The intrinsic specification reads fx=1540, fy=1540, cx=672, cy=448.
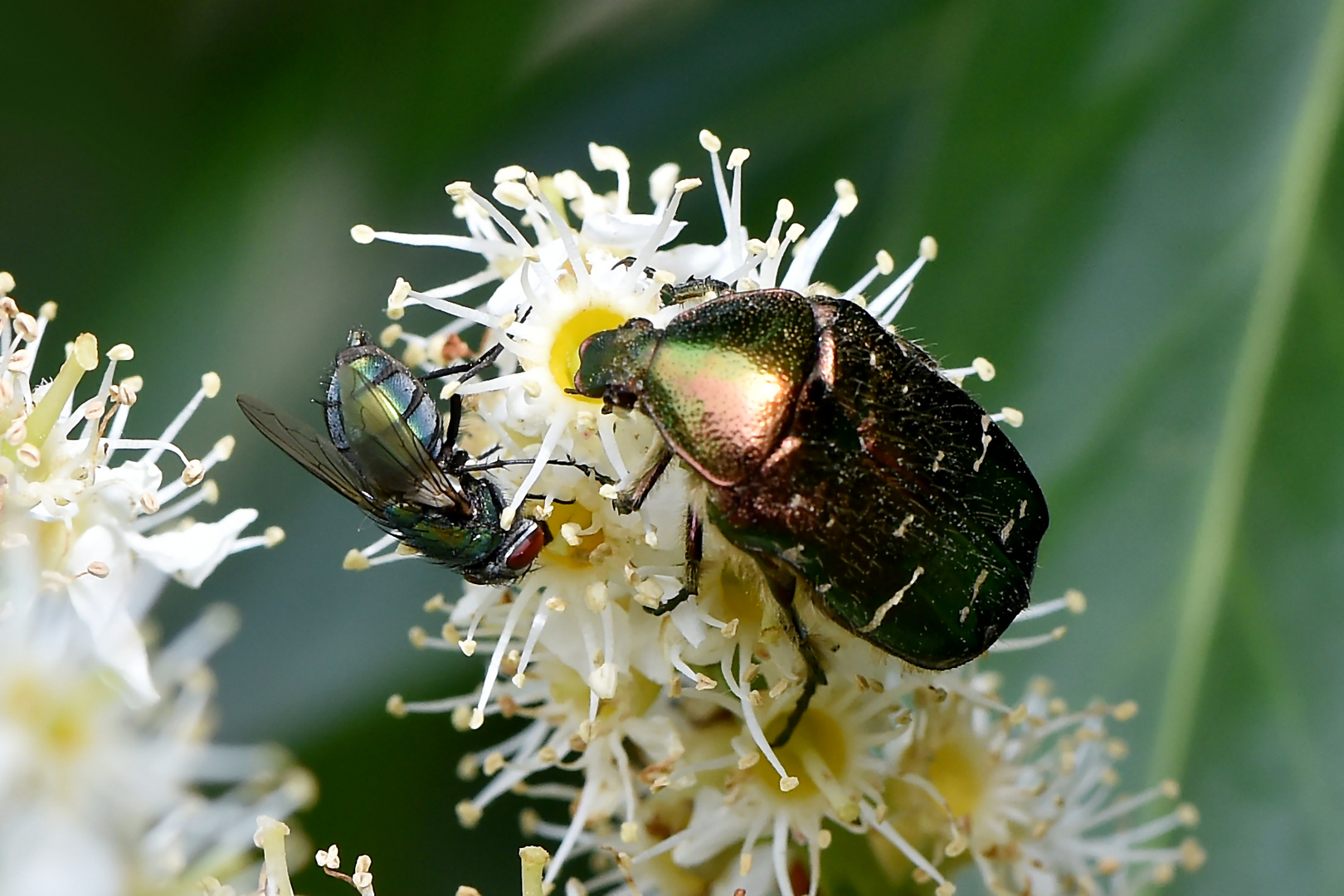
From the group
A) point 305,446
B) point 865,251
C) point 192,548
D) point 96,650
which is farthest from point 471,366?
point 865,251

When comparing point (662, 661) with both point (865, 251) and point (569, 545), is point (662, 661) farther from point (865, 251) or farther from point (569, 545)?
point (865, 251)

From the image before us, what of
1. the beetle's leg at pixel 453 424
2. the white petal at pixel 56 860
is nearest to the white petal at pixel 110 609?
the white petal at pixel 56 860

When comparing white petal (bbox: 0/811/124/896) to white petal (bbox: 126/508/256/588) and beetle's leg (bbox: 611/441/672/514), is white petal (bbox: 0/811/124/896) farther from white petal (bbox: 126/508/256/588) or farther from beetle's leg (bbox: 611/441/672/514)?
beetle's leg (bbox: 611/441/672/514)

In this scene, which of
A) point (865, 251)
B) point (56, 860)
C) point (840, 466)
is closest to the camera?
point (56, 860)

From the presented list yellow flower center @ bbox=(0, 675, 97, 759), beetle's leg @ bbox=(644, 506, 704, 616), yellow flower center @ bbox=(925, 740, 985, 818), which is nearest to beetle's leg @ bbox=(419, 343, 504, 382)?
beetle's leg @ bbox=(644, 506, 704, 616)

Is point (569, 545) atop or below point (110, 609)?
atop

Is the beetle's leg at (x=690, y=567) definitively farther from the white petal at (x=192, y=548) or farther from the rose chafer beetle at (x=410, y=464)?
the white petal at (x=192, y=548)
